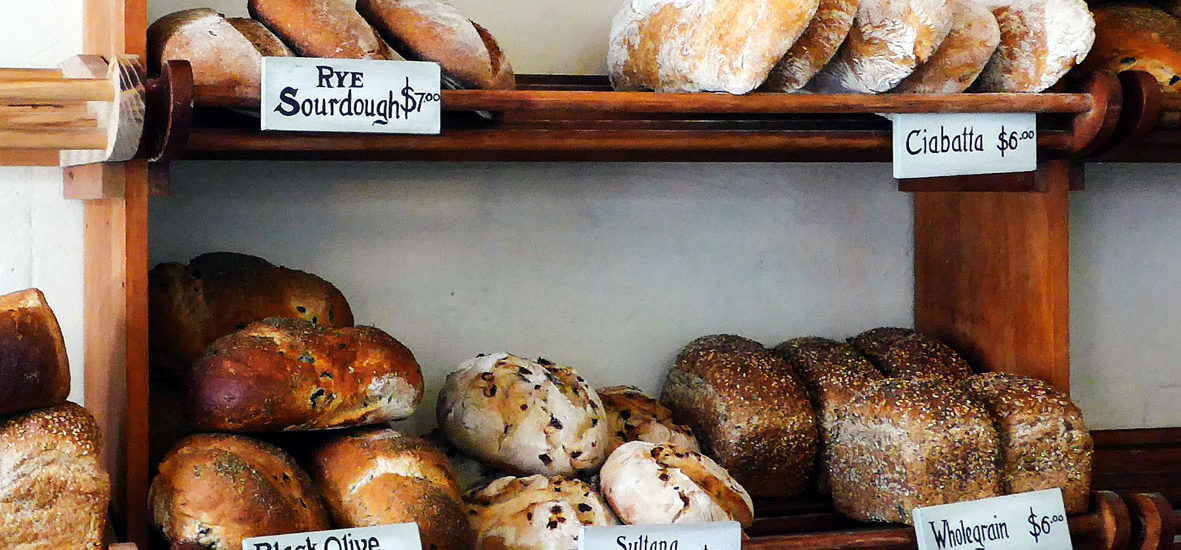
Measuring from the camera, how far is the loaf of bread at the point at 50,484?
1.02 metres

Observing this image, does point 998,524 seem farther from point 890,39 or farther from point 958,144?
point 890,39

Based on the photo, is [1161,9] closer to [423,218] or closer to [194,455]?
[423,218]

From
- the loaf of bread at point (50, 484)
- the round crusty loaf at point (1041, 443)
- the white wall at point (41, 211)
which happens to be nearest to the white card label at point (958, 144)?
the round crusty loaf at point (1041, 443)

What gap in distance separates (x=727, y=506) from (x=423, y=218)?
603 mm

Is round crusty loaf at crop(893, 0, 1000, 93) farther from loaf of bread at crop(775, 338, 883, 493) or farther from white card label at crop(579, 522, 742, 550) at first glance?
white card label at crop(579, 522, 742, 550)

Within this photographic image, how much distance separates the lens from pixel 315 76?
3.61ft

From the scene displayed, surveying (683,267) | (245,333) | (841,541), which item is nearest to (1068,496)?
(841,541)

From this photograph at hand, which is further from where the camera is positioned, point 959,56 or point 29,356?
point 959,56

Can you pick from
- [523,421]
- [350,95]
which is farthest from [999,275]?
[350,95]

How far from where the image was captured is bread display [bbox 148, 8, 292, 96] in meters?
1.14

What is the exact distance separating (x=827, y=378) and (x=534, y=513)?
53 centimetres

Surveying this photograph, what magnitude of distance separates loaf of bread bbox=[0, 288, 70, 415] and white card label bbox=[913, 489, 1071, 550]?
939mm

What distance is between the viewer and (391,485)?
46.0 inches

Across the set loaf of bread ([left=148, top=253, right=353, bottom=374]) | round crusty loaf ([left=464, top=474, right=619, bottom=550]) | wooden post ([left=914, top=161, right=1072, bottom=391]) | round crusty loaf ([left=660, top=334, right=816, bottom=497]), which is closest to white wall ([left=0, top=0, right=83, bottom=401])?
loaf of bread ([left=148, top=253, right=353, bottom=374])
